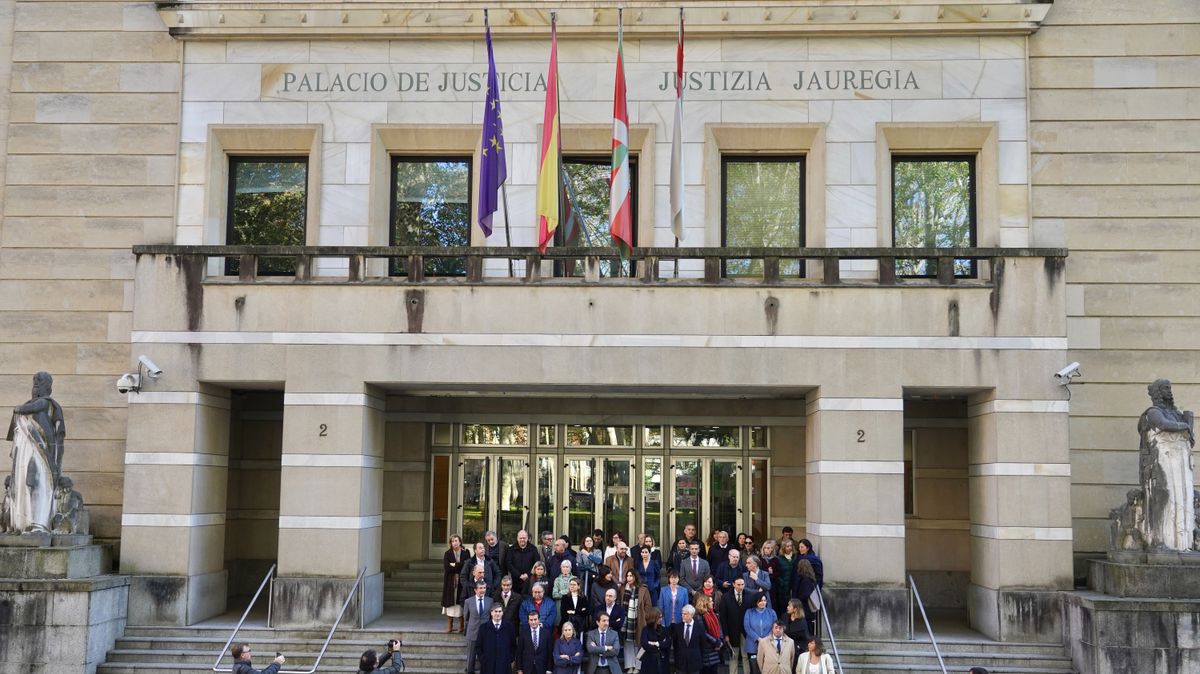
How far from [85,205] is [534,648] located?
39.4ft

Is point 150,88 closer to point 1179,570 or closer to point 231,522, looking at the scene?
point 231,522

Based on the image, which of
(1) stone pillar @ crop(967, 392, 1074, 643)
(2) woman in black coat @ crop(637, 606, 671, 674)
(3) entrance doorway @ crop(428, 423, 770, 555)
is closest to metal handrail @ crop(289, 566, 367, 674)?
(2) woman in black coat @ crop(637, 606, 671, 674)

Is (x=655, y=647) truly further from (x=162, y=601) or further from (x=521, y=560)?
(x=162, y=601)

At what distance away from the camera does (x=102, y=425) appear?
2055 centimetres

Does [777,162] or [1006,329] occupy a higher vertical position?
[777,162]

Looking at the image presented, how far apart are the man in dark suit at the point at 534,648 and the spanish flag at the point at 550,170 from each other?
20.4ft

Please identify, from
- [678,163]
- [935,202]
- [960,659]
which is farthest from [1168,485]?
[678,163]

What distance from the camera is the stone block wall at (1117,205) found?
19.8 m

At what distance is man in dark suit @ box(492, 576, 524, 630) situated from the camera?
1595 cm

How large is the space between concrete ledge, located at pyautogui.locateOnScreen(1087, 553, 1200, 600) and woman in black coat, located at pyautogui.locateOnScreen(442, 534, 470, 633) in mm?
9844

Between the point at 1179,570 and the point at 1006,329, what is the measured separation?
4433 mm

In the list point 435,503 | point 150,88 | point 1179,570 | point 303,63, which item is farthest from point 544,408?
point 1179,570

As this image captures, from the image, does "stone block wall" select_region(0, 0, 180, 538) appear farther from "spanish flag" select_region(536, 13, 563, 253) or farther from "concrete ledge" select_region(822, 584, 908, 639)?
"concrete ledge" select_region(822, 584, 908, 639)

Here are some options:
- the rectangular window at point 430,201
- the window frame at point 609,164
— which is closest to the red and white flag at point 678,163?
the window frame at point 609,164
